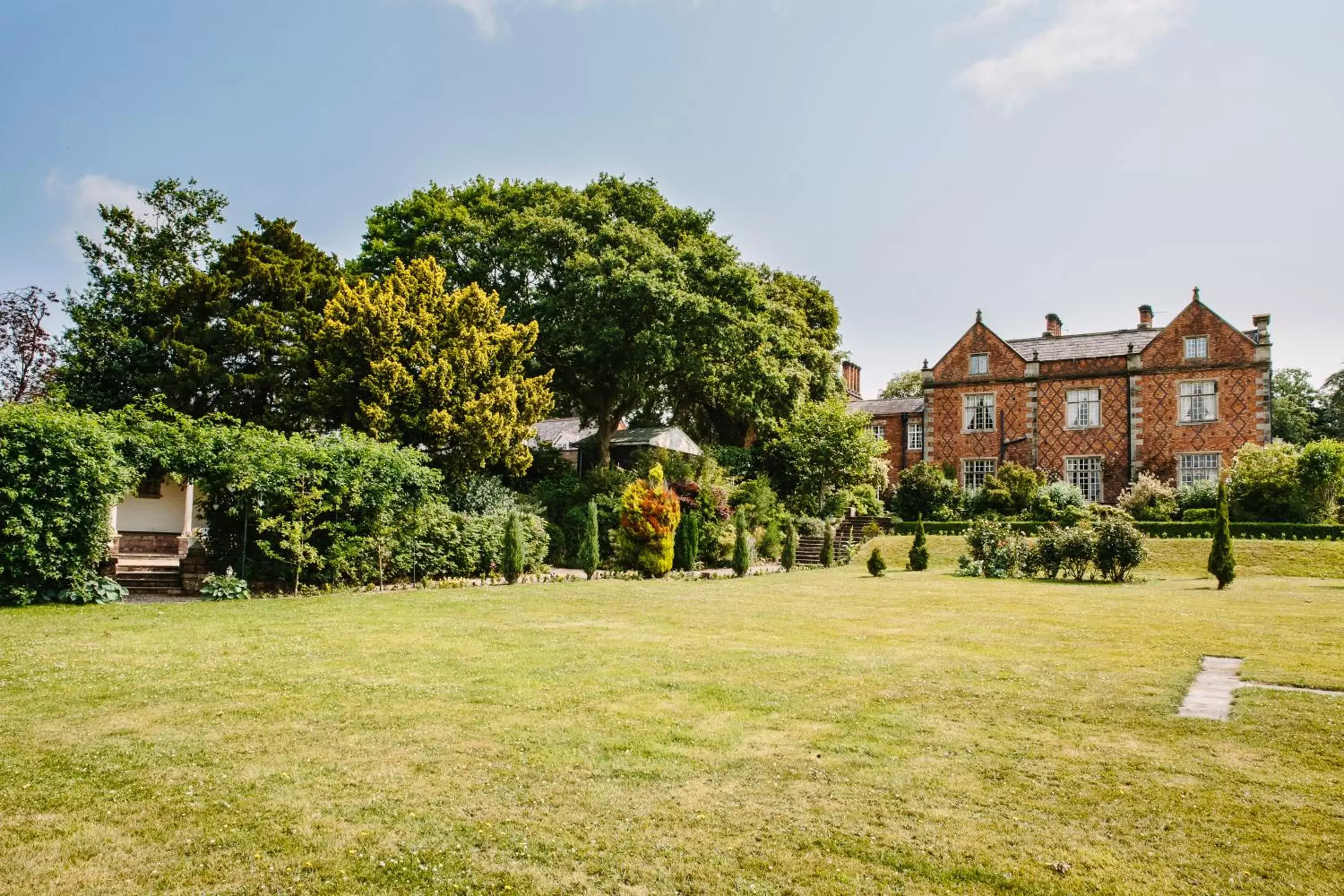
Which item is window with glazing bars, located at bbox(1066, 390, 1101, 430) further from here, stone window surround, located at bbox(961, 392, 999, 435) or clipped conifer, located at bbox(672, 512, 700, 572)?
clipped conifer, located at bbox(672, 512, 700, 572)

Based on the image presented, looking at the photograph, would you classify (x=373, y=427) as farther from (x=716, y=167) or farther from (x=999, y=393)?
(x=999, y=393)

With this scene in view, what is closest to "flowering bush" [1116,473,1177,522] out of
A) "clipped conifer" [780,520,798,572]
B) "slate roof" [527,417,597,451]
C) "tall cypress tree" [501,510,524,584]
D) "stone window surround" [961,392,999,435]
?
"stone window surround" [961,392,999,435]

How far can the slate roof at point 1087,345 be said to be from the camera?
39.9m

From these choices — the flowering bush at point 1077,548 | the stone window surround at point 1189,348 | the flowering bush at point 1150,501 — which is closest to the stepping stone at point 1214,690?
the flowering bush at point 1077,548

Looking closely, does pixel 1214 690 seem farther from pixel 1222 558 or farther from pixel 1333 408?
pixel 1333 408

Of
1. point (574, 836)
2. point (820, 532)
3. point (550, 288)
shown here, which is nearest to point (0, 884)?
point (574, 836)

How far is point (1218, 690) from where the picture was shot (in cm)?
752

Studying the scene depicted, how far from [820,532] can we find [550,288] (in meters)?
14.0

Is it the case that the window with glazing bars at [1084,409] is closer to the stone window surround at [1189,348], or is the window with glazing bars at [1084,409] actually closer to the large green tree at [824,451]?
the stone window surround at [1189,348]

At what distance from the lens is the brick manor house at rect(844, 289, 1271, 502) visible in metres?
36.7

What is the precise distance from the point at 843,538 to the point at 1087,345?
17.1 metres

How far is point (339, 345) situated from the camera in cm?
2331

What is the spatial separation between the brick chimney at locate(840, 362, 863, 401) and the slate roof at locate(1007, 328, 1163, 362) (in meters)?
11.2

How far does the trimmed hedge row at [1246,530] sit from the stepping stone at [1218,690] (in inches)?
654
